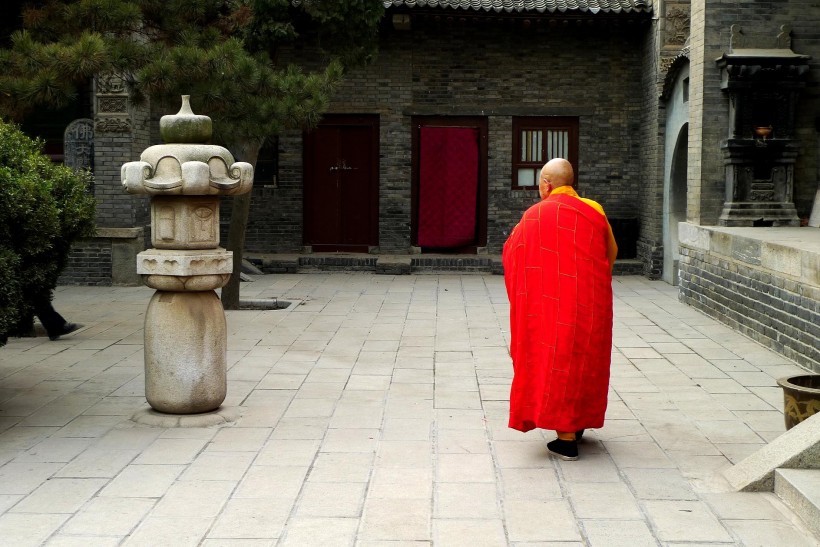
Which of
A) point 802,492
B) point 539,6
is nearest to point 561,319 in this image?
point 802,492

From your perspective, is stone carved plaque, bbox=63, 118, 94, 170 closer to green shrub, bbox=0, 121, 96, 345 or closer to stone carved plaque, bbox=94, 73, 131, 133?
stone carved plaque, bbox=94, 73, 131, 133

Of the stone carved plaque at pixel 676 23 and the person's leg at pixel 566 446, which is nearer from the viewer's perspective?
the person's leg at pixel 566 446

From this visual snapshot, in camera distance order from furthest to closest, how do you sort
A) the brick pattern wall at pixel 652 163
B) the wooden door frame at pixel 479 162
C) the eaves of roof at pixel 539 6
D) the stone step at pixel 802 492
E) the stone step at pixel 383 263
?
the wooden door frame at pixel 479 162 < the stone step at pixel 383 263 < the eaves of roof at pixel 539 6 < the brick pattern wall at pixel 652 163 < the stone step at pixel 802 492

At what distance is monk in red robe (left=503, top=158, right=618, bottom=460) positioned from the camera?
19.6ft

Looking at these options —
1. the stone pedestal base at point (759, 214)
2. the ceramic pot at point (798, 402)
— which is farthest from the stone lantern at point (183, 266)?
the stone pedestal base at point (759, 214)

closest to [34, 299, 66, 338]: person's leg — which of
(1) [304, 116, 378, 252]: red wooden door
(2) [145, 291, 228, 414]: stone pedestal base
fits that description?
(2) [145, 291, 228, 414]: stone pedestal base

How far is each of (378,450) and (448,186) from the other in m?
12.1

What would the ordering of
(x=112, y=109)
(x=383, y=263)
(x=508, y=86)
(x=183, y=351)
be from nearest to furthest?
(x=183, y=351)
(x=112, y=109)
(x=383, y=263)
(x=508, y=86)

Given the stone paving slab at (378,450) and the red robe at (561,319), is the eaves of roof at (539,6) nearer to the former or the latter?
the stone paving slab at (378,450)

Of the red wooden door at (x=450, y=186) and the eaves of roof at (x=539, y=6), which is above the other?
the eaves of roof at (x=539, y=6)

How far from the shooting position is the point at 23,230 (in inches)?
276

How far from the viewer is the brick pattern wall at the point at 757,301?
29.7 ft

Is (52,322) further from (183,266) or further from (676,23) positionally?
(676,23)

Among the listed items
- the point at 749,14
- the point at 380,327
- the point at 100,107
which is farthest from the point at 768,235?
the point at 100,107
